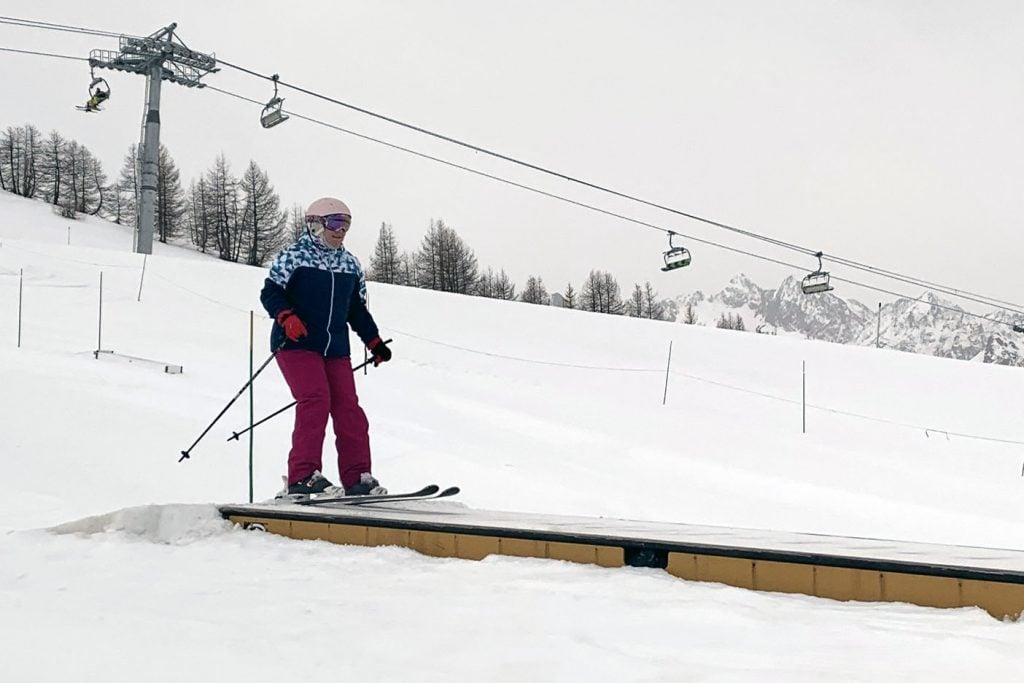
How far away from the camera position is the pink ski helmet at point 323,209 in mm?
5164

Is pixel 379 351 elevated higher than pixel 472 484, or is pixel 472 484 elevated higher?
pixel 379 351

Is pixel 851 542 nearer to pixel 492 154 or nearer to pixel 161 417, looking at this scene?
pixel 161 417

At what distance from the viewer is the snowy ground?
2102 millimetres

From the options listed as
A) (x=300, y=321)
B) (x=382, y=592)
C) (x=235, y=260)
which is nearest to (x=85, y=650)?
(x=382, y=592)

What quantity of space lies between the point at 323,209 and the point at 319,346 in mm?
810

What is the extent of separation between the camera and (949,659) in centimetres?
197

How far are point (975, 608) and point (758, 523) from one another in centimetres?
612

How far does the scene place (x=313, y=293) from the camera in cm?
507

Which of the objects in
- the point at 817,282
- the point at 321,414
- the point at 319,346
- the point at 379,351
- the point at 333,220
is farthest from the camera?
the point at 817,282

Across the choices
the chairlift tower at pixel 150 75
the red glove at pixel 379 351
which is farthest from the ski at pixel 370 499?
the chairlift tower at pixel 150 75

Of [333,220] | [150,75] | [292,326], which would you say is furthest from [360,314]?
[150,75]

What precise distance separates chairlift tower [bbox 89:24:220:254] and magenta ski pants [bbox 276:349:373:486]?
84.0 feet

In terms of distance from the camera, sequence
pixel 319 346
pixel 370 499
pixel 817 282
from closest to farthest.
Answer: pixel 370 499, pixel 319 346, pixel 817 282

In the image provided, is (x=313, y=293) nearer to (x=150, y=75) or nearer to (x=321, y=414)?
(x=321, y=414)
